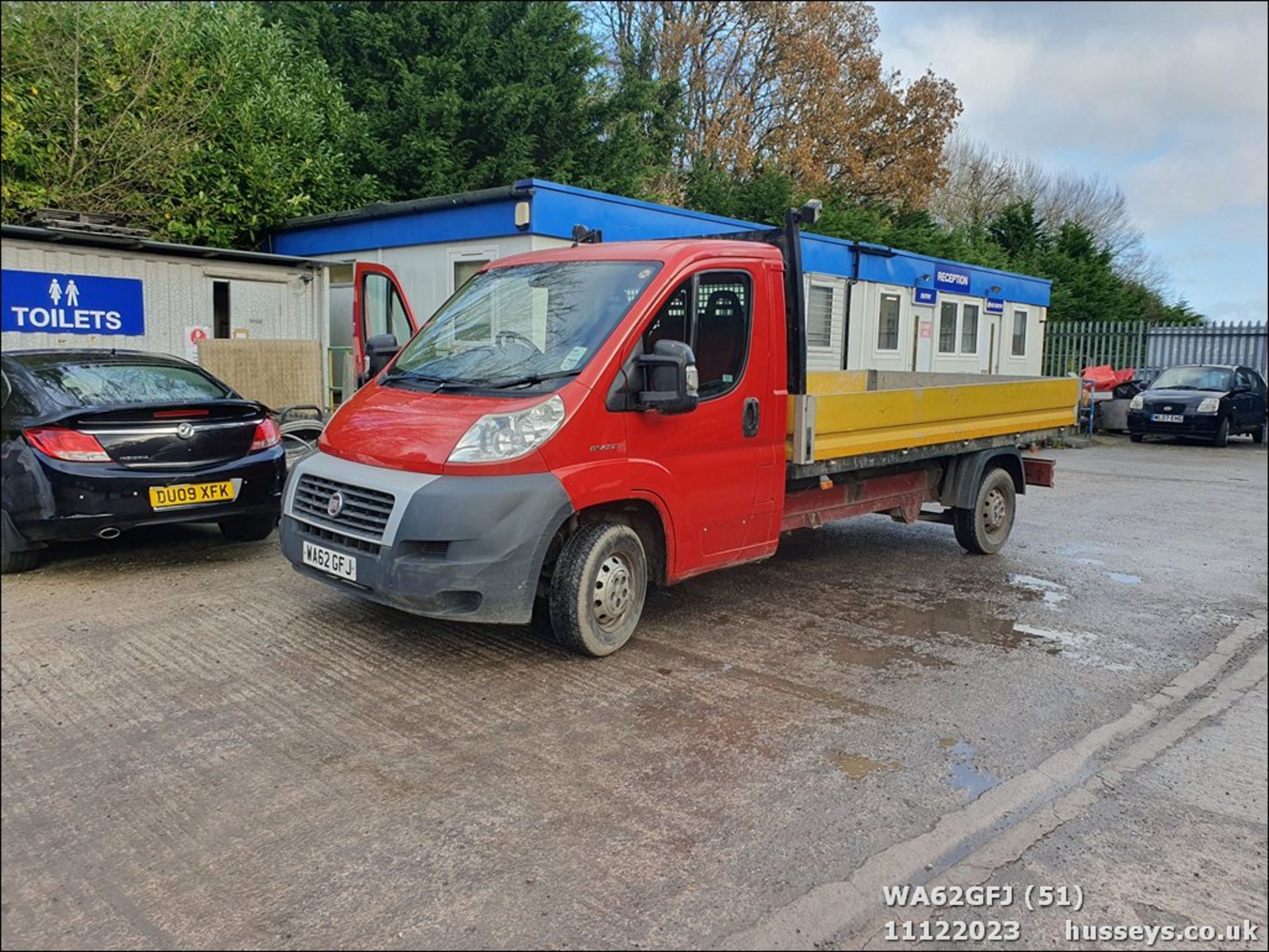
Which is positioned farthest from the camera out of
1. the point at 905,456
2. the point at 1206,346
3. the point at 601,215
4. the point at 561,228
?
the point at 1206,346

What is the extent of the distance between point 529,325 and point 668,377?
99 centimetres

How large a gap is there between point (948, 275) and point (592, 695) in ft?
56.6

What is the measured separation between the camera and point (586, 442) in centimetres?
479

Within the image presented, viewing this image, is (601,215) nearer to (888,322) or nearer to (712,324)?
(712,324)

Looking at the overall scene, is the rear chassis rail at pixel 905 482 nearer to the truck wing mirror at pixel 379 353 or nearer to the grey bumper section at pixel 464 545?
the grey bumper section at pixel 464 545

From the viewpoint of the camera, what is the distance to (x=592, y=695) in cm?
463

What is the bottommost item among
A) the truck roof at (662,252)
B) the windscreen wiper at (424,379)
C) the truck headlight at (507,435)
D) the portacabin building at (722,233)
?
the truck headlight at (507,435)

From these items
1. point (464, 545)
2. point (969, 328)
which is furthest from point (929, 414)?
point (969, 328)

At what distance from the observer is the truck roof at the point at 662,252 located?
5.42m

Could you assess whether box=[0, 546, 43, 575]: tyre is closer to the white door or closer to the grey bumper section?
the grey bumper section

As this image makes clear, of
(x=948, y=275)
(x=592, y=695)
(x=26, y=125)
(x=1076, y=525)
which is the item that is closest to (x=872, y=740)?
(x=592, y=695)

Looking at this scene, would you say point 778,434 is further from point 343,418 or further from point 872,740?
point 343,418

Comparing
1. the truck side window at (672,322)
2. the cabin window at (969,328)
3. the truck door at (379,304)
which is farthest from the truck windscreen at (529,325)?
the cabin window at (969,328)

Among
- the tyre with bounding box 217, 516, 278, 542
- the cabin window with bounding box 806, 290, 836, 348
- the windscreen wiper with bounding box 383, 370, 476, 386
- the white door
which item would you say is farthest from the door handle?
the white door
